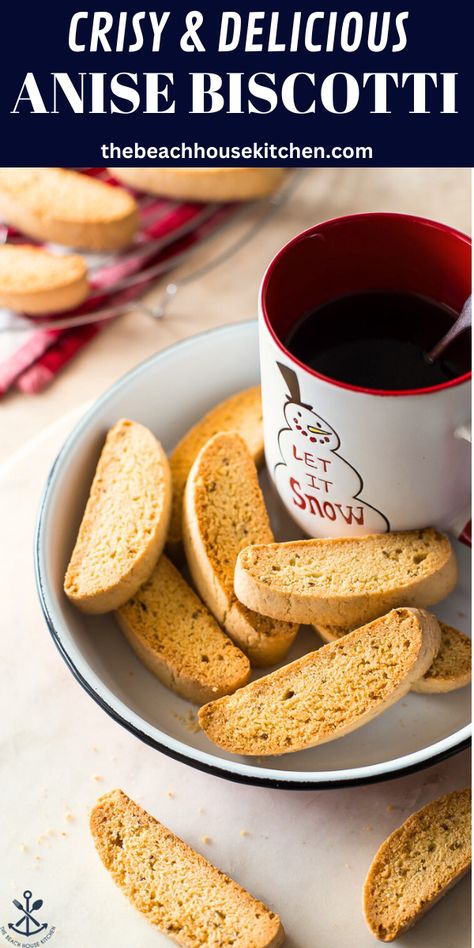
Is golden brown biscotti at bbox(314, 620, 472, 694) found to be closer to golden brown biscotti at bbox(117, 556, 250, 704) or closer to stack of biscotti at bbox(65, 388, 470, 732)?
stack of biscotti at bbox(65, 388, 470, 732)

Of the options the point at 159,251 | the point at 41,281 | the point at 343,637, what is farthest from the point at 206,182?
the point at 343,637

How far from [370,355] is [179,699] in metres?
0.45

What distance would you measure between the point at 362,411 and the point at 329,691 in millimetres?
314

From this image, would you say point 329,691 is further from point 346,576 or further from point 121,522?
point 121,522

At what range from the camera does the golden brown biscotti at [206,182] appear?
68.3 inches

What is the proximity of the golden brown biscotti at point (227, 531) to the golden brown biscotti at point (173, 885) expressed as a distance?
8.6 inches

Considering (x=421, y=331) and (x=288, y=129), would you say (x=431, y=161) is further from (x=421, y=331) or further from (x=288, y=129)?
(x=421, y=331)

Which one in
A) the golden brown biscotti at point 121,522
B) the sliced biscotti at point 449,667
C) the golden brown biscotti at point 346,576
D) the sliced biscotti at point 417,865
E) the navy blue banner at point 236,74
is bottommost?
the sliced biscotti at point 417,865

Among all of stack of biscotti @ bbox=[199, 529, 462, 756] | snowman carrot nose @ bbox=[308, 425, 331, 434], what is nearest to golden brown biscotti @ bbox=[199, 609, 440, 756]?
stack of biscotti @ bbox=[199, 529, 462, 756]

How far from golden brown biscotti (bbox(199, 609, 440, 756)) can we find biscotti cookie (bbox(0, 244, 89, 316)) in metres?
0.79

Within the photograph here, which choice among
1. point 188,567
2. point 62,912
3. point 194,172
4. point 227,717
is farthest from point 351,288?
point 62,912

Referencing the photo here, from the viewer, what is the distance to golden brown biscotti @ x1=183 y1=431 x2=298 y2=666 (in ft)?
3.77

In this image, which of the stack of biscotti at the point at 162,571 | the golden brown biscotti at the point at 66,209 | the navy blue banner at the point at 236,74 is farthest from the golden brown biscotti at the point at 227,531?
the golden brown biscotti at the point at 66,209

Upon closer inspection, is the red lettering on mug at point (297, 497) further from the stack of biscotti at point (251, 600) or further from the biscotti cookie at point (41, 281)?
the biscotti cookie at point (41, 281)
